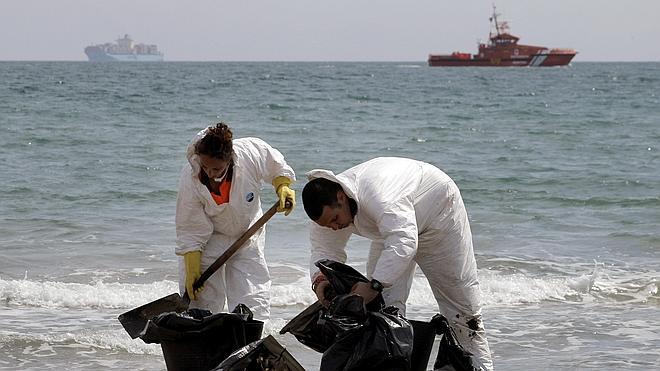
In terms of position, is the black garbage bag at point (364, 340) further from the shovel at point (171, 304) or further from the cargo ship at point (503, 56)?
the cargo ship at point (503, 56)

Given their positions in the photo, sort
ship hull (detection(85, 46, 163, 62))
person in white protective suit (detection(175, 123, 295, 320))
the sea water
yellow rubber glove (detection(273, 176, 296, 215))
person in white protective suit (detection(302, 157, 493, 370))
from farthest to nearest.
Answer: ship hull (detection(85, 46, 163, 62)), the sea water, yellow rubber glove (detection(273, 176, 296, 215)), person in white protective suit (detection(175, 123, 295, 320)), person in white protective suit (detection(302, 157, 493, 370))

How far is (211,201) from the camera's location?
4969mm

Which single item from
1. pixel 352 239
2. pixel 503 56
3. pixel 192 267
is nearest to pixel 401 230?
pixel 192 267

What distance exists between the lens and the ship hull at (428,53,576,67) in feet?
277

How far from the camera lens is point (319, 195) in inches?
169

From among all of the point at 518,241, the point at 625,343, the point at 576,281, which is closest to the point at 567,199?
the point at 518,241

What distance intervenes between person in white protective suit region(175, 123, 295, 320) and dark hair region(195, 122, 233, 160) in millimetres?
66

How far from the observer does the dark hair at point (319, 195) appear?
4.30m

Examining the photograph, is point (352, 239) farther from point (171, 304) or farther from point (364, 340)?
point (364, 340)

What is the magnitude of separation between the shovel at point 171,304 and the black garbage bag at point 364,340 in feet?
2.56

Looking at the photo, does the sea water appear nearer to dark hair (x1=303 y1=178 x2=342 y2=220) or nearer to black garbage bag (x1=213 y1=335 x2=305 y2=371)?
black garbage bag (x1=213 y1=335 x2=305 y2=371)

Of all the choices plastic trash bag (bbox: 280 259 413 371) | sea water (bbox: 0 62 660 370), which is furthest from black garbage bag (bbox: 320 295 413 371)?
sea water (bbox: 0 62 660 370)

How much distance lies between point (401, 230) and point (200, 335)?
42.0 inches

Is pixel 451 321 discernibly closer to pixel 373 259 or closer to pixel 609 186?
pixel 373 259
